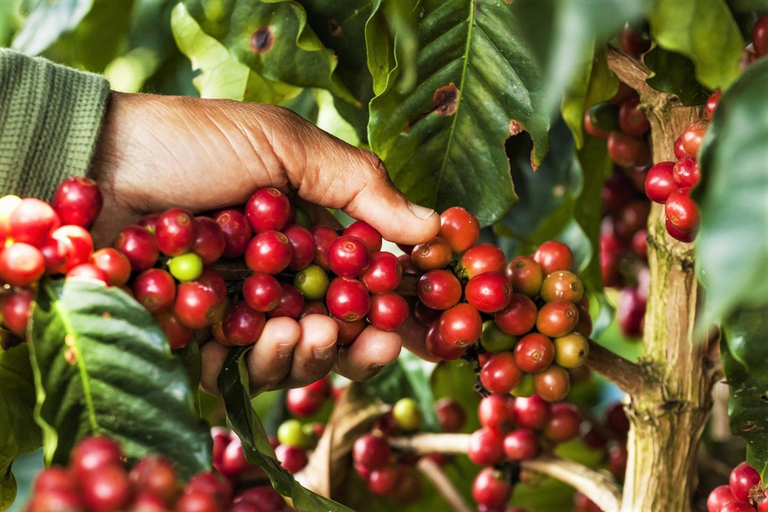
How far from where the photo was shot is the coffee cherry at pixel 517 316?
0.88m

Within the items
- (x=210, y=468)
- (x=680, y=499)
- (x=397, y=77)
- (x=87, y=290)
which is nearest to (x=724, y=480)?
(x=680, y=499)

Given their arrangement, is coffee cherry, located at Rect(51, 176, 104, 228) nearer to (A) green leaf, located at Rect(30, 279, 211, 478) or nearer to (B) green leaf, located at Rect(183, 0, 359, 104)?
(A) green leaf, located at Rect(30, 279, 211, 478)

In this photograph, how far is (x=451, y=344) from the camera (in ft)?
2.85

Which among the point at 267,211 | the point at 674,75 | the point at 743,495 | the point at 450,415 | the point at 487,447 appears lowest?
the point at 450,415

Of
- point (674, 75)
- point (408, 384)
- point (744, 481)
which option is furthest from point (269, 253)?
point (408, 384)

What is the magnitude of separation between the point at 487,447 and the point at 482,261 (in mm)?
435

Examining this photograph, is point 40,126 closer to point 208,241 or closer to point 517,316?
point 208,241

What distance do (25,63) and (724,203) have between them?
69 centimetres

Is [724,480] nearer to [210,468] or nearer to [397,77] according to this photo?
[397,77]

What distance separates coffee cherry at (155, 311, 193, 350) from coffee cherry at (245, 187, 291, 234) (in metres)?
0.14

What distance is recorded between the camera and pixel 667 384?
0.96 meters

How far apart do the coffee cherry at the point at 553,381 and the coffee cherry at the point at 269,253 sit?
0.34 metres

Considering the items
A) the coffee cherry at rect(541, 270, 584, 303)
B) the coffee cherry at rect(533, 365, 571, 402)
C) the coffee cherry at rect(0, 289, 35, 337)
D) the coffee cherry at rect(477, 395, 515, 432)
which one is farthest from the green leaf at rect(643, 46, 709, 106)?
the coffee cherry at rect(0, 289, 35, 337)

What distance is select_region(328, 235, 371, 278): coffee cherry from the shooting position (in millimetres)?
798
